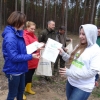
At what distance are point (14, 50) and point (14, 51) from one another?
1cm

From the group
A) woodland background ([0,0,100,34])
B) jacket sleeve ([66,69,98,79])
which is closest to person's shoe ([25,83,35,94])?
jacket sleeve ([66,69,98,79])

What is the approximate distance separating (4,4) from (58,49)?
14125 mm

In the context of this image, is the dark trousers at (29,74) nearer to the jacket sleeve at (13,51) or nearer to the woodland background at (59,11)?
the jacket sleeve at (13,51)

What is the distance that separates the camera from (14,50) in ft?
6.17

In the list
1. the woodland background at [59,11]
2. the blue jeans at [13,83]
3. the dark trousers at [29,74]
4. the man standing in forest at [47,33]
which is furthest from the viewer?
the woodland background at [59,11]

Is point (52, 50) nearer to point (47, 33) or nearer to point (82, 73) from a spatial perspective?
point (82, 73)

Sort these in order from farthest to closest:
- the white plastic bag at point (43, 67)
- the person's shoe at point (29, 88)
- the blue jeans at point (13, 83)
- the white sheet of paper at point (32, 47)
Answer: the white plastic bag at point (43, 67)
the person's shoe at point (29, 88)
the white sheet of paper at point (32, 47)
the blue jeans at point (13, 83)

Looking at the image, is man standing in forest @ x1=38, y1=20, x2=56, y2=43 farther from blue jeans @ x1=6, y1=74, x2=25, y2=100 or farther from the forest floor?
blue jeans @ x1=6, y1=74, x2=25, y2=100

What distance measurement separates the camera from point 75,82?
1799 millimetres

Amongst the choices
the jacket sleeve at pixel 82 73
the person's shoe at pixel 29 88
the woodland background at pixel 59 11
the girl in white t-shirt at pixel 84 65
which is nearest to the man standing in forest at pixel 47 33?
the person's shoe at pixel 29 88

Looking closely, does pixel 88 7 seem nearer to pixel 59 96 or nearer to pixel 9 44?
pixel 59 96

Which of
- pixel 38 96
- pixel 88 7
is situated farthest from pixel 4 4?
pixel 38 96

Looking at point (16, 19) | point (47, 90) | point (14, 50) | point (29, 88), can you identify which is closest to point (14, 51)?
point (14, 50)

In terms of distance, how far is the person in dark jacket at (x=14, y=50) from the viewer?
74.0 inches
